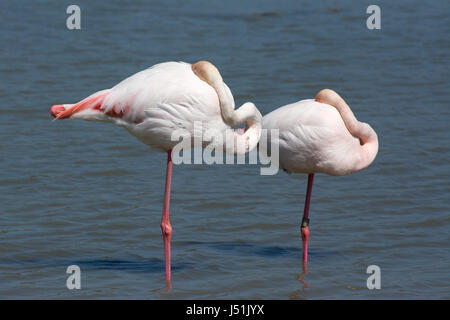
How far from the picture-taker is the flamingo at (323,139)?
614 centimetres

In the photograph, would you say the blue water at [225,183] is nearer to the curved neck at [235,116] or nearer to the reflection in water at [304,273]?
the reflection in water at [304,273]

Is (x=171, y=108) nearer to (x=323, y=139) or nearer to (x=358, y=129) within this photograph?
(x=323, y=139)

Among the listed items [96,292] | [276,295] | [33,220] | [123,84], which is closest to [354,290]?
[276,295]

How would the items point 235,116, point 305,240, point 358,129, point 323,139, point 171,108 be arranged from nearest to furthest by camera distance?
point 235,116, point 171,108, point 323,139, point 358,129, point 305,240

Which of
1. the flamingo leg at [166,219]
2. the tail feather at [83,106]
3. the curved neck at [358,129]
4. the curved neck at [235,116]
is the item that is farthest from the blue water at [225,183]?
the tail feather at [83,106]

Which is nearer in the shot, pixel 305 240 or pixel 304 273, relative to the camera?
pixel 304 273

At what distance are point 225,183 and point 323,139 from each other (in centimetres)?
216

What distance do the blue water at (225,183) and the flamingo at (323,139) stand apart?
27.9 inches

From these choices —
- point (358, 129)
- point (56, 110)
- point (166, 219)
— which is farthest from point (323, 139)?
point (56, 110)

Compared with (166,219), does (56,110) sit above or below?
above

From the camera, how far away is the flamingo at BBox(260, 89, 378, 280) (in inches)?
242

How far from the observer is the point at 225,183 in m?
8.13

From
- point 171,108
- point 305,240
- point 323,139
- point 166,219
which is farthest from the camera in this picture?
point 305,240

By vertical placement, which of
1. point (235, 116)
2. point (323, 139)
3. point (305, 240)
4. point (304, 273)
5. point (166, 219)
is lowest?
point (304, 273)
